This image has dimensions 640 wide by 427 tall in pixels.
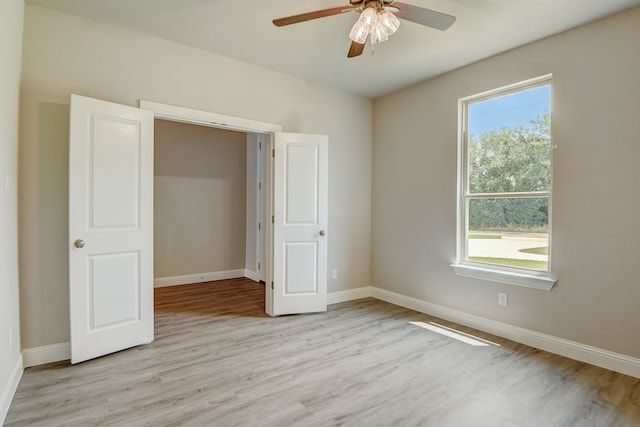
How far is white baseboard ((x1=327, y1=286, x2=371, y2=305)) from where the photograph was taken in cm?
424

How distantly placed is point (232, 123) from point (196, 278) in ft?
10.0

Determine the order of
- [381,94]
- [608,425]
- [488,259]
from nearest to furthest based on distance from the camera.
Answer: [608,425] → [488,259] → [381,94]

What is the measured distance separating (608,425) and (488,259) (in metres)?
1.68

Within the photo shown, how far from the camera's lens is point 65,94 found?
2.62 metres

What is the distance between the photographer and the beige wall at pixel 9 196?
192 centimetres

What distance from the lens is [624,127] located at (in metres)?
2.46

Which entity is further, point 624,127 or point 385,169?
point 385,169

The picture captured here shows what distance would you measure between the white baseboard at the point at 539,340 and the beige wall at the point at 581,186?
5 cm

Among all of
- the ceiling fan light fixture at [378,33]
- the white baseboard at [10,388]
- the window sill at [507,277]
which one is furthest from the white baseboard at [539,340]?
the white baseboard at [10,388]

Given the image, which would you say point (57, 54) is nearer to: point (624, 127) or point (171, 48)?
point (171, 48)

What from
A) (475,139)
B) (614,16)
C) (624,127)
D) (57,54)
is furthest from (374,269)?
(57,54)

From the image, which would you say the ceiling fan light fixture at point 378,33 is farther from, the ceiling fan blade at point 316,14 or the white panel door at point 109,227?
the white panel door at point 109,227

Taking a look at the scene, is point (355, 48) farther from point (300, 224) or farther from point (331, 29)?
point (300, 224)

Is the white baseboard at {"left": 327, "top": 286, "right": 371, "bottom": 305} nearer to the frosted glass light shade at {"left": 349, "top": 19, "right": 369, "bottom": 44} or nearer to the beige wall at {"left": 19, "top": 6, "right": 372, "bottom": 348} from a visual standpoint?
the beige wall at {"left": 19, "top": 6, "right": 372, "bottom": 348}
